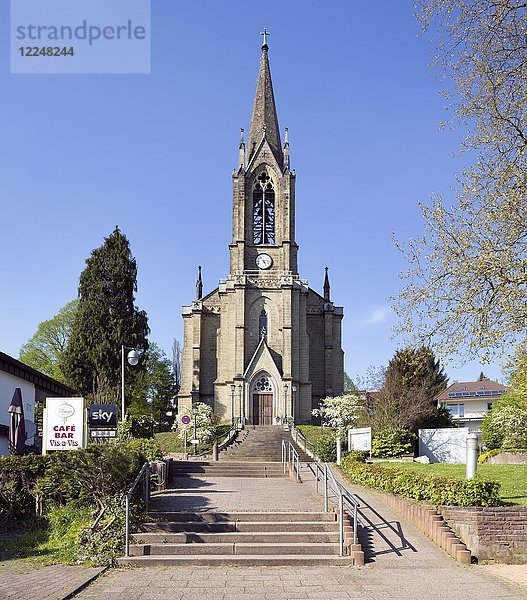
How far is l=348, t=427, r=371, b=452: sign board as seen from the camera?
28486mm

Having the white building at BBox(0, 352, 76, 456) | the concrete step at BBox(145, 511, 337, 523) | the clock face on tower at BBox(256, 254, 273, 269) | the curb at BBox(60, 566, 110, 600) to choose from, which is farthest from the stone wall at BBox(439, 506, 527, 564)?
the clock face on tower at BBox(256, 254, 273, 269)

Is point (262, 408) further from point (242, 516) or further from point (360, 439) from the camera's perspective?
point (242, 516)

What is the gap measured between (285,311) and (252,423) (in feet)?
30.9

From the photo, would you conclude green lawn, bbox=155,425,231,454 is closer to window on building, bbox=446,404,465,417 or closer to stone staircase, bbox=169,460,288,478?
stone staircase, bbox=169,460,288,478

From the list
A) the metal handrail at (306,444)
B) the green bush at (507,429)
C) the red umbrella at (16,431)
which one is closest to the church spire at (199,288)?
the metal handrail at (306,444)

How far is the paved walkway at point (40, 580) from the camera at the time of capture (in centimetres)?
991

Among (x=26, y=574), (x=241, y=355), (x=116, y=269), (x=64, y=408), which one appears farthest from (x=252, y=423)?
(x=26, y=574)

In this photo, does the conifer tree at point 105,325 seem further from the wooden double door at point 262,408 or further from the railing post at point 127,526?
the railing post at point 127,526

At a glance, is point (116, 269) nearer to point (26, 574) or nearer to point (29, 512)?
point (29, 512)

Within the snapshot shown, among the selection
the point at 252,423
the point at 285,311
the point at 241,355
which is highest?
the point at 285,311

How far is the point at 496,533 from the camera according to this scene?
44.6 feet

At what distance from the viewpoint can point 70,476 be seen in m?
13.5

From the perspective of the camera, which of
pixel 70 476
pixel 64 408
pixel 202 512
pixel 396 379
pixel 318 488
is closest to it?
pixel 70 476

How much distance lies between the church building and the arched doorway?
8cm
